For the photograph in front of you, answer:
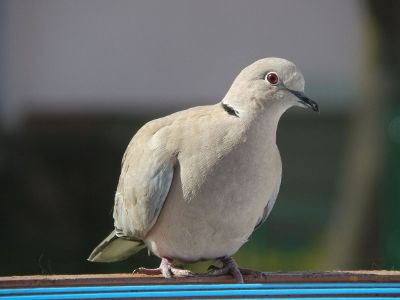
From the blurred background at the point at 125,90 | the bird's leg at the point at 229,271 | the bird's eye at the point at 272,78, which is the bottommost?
the blurred background at the point at 125,90

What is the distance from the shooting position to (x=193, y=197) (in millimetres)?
3637

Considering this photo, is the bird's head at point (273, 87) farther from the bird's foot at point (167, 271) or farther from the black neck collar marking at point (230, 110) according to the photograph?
the bird's foot at point (167, 271)

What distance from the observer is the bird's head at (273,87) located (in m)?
3.58

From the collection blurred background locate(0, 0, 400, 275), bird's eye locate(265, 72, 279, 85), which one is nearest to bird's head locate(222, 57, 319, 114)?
bird's eye locate(265, 72, 279, 85)

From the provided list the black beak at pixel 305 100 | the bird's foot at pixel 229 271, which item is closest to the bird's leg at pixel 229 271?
the bird's foot at pixel 229 271

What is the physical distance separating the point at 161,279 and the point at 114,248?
875 mm

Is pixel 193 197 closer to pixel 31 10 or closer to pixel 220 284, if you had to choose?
pixel 220 284

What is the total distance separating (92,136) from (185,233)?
6638 millimetres

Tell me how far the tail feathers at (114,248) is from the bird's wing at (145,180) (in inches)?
4.4

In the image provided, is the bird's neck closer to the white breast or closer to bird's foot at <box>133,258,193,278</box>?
the white breast

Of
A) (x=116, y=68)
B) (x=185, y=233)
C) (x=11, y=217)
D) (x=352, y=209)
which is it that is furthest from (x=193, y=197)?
(x=116, y=68)

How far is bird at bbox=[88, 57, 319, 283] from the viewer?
360cm

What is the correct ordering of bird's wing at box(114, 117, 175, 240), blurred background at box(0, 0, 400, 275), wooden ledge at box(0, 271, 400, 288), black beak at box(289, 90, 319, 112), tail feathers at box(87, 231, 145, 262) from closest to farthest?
wooden ledge at box(0, 271, 400, 288)
black beak at box(289, 90, 319, 112)
bird's wing at box(114, 117, 175, 240)
tail feathers at box(87, 231, 145, 262)
blurred background at box(0, 0, 400, 275)

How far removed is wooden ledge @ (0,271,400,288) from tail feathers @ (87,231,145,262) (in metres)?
0.72
